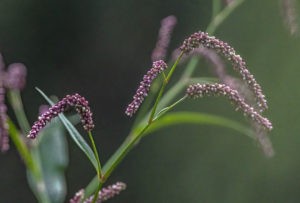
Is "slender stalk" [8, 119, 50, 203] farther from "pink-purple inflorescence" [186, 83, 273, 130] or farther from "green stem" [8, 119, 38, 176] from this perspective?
"pink-purple inflorescence" [186, 83, 273, 130]

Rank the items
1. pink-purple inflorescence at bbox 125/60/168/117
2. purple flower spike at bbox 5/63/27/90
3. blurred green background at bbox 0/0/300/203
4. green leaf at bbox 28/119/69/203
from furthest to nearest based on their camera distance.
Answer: blurred green background at bbox 0/0/300/203, green leaf at bbox 28/119/69/203, purple flower spike at bbox 5/63/27/90, pink-purple inflorescence at bbox 125/60/168/117

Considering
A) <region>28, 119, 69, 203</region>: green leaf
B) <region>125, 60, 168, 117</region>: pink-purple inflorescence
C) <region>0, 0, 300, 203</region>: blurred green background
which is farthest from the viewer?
<region>0, 0, 300, 203</region>: blurred green background

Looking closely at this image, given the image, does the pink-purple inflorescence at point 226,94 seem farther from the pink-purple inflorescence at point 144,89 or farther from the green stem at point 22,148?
Answer: the green stem at point 22,148

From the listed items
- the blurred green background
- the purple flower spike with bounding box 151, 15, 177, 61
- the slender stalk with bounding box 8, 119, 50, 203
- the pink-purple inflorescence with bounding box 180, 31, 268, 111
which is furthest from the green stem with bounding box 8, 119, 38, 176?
the blurred green background

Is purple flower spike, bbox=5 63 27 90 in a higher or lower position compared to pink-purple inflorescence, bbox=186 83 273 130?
lower

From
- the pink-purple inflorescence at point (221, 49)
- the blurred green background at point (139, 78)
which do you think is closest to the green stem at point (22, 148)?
the pink-purple inflorescence at point (221, 49)

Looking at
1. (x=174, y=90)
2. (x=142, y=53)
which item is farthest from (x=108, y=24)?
(x=174, y=90)
